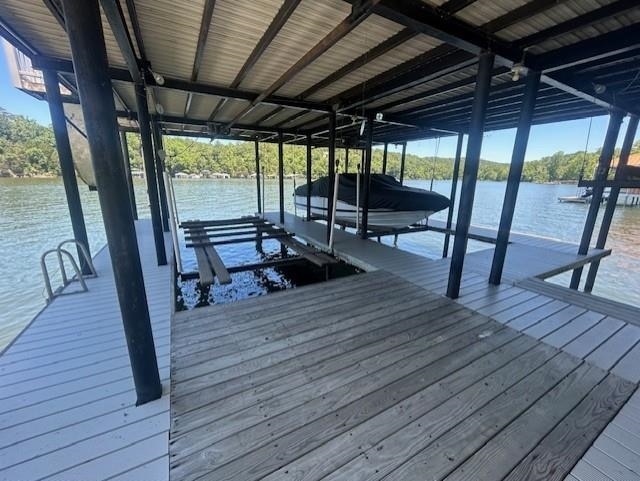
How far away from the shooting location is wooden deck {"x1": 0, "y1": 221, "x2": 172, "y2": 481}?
1214 millimetres

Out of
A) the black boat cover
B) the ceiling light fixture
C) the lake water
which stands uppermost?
the ceiling light fixture

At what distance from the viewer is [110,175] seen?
128 centimetres

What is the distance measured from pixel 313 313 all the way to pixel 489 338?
169 centimetres


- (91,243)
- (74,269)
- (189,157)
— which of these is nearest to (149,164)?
(74,269)

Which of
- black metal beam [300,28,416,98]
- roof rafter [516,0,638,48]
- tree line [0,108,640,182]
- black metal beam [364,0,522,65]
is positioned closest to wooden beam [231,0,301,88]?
black metal beam [364,0,522,65]

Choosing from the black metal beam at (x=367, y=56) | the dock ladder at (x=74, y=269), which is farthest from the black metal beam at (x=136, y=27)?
the dock ladder at (x=74, y=269)

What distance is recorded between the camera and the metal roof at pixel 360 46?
7.15 ft

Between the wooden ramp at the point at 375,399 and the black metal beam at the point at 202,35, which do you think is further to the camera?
the black metal beam at the point at 202,35

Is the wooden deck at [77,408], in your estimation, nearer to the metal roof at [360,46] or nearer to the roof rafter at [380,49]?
the metal roof at [360,46]

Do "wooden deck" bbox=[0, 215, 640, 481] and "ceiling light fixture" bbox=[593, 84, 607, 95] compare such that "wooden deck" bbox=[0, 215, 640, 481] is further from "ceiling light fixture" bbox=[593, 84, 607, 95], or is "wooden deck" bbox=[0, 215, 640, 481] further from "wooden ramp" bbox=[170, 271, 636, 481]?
"ceiling light fixture" bbox=[593, 84, 607, 95]

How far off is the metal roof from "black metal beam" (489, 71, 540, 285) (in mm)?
214

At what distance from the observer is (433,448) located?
1.34 m

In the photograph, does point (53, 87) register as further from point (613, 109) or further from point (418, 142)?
point (418, 142)

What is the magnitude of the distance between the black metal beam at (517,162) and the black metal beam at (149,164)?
499 centimetres
